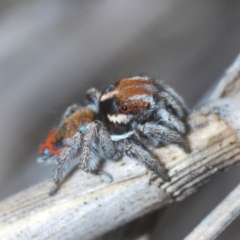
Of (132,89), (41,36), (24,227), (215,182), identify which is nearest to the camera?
(24,227)

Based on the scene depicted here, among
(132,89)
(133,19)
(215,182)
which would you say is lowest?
(215,182)

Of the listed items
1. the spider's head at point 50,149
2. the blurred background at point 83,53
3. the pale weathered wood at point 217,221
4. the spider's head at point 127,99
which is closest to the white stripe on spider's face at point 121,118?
the spider's head at point 127,99

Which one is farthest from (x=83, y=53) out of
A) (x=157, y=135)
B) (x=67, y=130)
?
(x=157, y=135)

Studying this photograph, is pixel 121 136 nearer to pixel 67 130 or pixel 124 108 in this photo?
pixel 124 108

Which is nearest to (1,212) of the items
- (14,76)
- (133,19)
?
(14,76)

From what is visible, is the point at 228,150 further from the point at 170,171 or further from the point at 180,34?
the point at 180,34

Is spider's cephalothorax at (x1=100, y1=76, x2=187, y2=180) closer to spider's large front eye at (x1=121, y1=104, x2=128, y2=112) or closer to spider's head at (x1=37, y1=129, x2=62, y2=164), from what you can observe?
spider's large front eye at (x1=121, y1=104, x2=128, y2=112)

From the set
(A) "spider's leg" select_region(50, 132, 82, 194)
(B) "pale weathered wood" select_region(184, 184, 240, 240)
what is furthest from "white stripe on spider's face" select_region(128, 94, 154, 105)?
(B) "pale weathered wood" select_region(184, 184, 240, 240)
